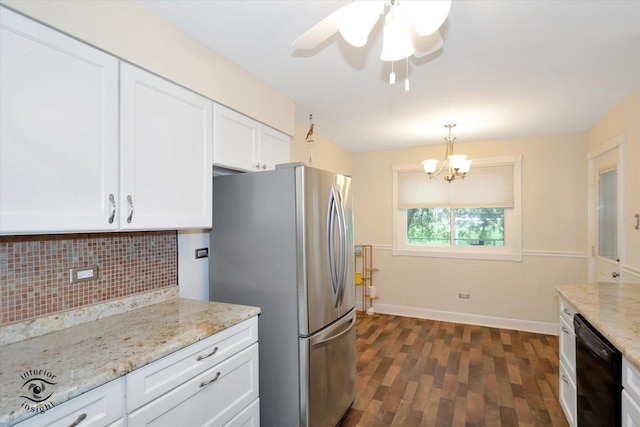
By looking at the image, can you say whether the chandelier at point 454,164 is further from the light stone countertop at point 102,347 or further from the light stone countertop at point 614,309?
the light stone countertop at point 102,347

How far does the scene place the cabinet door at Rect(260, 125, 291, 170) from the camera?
7.49 ft

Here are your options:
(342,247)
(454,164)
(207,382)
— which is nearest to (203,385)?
(207,382)

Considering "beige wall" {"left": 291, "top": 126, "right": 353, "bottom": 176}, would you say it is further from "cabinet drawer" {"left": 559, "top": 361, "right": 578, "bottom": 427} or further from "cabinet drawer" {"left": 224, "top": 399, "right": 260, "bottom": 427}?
"cabinet drawer" {"left": 559, "top": 361, "right": 578, "bottom": 427}

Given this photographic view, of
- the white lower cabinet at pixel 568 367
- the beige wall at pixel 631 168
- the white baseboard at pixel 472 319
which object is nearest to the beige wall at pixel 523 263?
the white baseboard at pixel 472 319

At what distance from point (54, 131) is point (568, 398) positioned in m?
3.18

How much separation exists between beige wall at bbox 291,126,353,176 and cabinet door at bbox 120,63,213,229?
1582 millimetres

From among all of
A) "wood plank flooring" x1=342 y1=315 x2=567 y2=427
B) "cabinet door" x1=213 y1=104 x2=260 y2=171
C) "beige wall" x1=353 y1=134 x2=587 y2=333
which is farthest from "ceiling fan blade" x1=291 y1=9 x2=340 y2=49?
"beige wall" x1=353 y1=134 x2=587 y2=333

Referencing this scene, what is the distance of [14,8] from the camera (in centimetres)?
105

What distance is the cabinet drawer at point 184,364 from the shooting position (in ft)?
3.71

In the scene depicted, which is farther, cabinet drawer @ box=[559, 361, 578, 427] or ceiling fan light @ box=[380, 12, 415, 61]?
cabinet drawer @ box=[559, 361, 578, 427]

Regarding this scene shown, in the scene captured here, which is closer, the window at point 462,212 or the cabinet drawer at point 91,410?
the cabinet drawer at point 91,410

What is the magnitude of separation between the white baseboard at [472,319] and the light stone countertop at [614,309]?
1760mm

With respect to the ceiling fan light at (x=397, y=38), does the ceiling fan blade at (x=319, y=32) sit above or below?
above

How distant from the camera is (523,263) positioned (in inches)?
154
